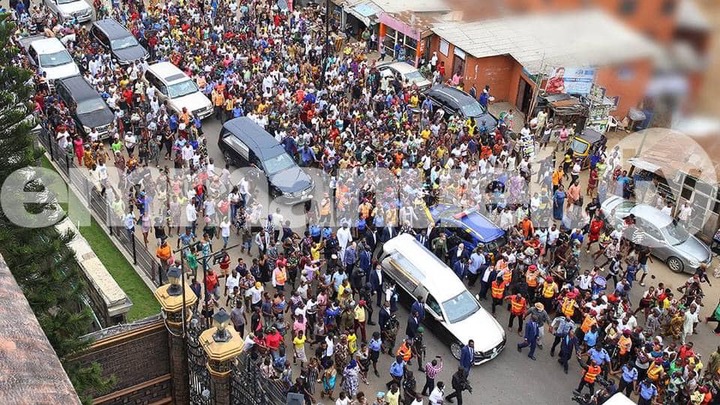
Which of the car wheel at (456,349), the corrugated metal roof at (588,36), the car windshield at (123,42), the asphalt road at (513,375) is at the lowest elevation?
the asphalt road at (513,375)

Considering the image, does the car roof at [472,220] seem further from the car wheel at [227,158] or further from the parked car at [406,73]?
the parked car at [406,73]

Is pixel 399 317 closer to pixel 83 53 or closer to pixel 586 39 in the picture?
pixel 586 39

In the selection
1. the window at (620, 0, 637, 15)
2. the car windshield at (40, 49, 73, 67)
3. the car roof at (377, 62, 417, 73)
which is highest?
the window at (620, 0, 637, 15)

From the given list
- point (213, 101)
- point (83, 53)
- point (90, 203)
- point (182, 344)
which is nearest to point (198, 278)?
point (90, 203)

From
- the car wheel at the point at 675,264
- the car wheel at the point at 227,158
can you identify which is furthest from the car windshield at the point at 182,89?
the car wheel at the point at 675,264

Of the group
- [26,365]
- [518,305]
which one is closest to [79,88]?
[518,305]

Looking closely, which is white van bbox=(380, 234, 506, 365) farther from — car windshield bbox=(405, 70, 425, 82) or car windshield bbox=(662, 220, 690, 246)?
car windshield bbox=(405, 70, 425, 82)

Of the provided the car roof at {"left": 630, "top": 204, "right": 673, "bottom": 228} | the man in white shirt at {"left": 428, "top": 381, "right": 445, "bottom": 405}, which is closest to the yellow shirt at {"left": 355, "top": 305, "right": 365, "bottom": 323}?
the man in white shirt at {"left": 428, "top": 381, "right": 445, "bottom": 405}

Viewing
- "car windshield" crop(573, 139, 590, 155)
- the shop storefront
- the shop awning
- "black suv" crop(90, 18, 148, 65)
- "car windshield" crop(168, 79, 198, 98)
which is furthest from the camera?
the shop awning
